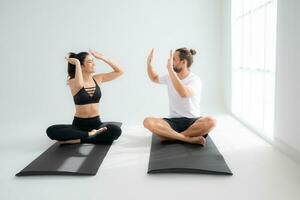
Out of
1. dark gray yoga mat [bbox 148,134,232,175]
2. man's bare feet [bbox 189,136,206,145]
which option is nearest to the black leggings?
dark gray yoga mat [bbox 148,134,232,175]

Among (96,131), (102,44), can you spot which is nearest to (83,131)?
(96,131)

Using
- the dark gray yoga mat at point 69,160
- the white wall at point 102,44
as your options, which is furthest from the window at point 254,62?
the dark gray yoga mat at point 69,160

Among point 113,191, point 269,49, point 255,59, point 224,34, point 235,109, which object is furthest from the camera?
point 224,34

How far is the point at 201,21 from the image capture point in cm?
593

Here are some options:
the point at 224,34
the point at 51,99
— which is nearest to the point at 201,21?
the point at 224,34

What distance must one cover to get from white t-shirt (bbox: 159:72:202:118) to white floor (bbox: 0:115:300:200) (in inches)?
19.5

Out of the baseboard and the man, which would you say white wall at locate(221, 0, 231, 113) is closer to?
the baseboard

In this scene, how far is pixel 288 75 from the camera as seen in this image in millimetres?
3252

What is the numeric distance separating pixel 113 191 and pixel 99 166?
1.79 ft

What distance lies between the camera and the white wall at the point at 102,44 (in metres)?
5.84

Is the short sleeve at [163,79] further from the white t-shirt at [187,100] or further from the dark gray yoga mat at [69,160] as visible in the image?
the dark gray yoga mat at [69,160]

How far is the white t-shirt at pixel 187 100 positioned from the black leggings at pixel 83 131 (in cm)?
68

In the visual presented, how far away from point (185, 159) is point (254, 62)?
1.98 metres

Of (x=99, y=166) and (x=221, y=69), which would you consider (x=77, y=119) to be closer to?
(x=99, y=166)
